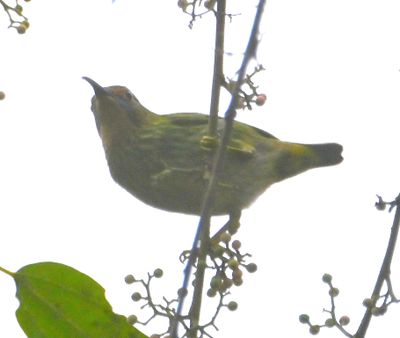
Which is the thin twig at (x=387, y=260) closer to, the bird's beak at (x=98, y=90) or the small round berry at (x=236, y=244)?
the small round berry at (x=236, y=244)

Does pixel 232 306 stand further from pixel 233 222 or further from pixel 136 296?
pixel 233 222

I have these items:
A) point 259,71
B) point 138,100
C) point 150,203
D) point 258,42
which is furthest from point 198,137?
point 258,42

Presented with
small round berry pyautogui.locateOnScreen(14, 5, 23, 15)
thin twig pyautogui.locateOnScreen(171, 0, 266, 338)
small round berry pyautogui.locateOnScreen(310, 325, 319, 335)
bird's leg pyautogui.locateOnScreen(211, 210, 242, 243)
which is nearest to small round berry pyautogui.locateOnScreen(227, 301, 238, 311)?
small round berry pyautogui.locateOnScreen(310, 325, 319, 335)

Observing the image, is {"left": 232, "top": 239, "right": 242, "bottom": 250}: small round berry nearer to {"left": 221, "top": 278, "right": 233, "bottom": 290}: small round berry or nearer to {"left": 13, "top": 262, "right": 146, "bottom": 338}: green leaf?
{"left": 221, "top": 278, "right": 233, "bottom": 290}: small round berry

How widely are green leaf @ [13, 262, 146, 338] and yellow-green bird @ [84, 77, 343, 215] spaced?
2.63 m

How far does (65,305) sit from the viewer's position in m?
3.12

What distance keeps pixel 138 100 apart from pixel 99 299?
411 cm

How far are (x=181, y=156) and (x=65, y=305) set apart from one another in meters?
3.08

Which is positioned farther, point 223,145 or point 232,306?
point 232,306

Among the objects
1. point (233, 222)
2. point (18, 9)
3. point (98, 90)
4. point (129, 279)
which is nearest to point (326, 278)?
point (129, 279)

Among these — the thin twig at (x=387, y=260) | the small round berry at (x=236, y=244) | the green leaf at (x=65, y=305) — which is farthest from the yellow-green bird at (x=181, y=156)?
the green leaf at (x=65, y=305)

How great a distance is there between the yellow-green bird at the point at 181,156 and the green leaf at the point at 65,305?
2.63m

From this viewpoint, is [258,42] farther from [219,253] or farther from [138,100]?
[138,100]

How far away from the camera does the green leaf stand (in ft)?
10.0
